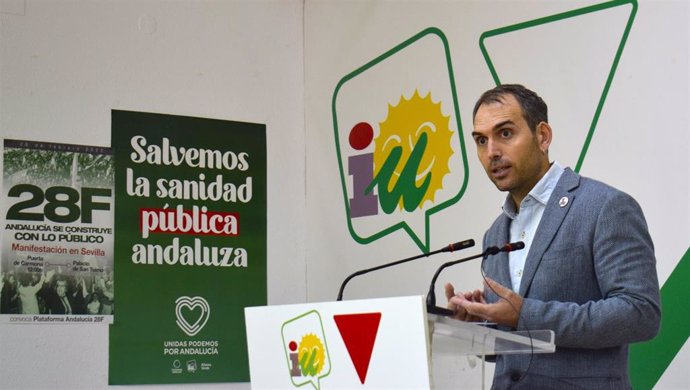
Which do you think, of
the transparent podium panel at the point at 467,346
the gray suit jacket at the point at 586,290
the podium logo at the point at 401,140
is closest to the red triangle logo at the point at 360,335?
the transparent podium panel at the point at 467,346

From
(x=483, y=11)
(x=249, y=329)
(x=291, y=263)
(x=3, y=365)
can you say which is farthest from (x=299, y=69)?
(x=249, y=329)

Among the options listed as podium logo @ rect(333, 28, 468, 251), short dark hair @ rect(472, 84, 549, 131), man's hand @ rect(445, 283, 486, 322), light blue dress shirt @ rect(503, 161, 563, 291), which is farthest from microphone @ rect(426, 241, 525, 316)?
podium logo @ rect(333, 28, 468, 251)

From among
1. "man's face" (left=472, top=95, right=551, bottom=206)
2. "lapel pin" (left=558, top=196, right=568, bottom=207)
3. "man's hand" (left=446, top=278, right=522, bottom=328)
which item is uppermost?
"man's face" (left=472, top=95, right=551, bottom=206)

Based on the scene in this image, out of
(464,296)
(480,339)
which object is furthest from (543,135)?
(480,339)

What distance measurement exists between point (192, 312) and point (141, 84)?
1.27 meters

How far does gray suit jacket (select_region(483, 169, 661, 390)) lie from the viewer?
2.27 m

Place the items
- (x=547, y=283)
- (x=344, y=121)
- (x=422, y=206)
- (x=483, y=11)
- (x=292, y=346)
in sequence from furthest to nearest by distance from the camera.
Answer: (x=344, y=121), (x=422, y=206), (x=483, y=11), (x=547, y=283), (x=292, y=346)

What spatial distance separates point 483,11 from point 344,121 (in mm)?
1190

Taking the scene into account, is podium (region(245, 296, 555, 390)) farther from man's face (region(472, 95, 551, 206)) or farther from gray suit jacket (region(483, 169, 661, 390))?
man's face (region(472, 95, 551, 206))

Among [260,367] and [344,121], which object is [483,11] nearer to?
[344,121]

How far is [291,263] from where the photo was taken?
18.1 ft

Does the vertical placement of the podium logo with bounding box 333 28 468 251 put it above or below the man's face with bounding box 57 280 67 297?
above

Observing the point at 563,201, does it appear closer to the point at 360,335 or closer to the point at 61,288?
the point at 360,335

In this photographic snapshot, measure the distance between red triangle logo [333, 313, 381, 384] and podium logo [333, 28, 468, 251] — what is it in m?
2.37
